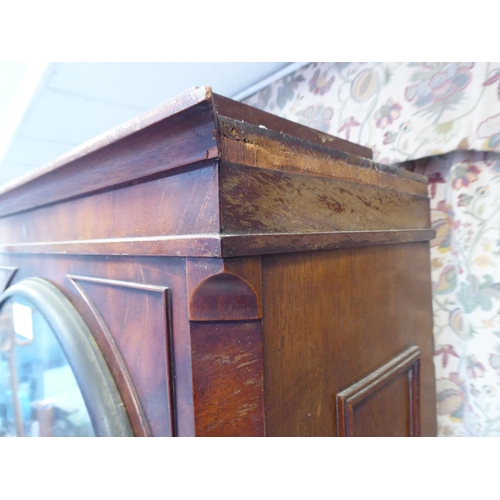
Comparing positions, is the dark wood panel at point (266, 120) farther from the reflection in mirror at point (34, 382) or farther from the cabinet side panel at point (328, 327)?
the reflection in mirror at point (34, 382)

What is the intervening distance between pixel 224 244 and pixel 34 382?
0.40m

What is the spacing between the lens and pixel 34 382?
1.44 ft

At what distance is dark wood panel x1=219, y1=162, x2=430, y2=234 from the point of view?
0.76 ft

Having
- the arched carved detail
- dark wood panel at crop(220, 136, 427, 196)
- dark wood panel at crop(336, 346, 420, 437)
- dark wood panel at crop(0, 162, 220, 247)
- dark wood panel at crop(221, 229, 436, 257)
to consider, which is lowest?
dark wood panel at crop(336, 346, 420, 437)

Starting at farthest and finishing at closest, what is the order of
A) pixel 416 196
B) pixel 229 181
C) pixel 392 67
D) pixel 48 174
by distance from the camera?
pixel 392 67 → pixel 416 196 → pixel 48 174 → pixel 229 181

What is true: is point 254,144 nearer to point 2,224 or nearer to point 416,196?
point 416,196

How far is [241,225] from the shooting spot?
236 millimetres

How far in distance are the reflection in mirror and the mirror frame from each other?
29 millimetres

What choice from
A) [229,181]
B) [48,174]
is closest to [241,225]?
[229,181]

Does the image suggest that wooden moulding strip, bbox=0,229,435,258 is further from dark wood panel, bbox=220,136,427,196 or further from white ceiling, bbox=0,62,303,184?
white ceiling, bbox=0,62,303,184

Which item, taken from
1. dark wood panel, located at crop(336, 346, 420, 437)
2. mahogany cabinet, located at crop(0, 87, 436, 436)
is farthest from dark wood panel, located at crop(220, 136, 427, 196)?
dark wood panel, located at crop(336, 346, 420, 437)

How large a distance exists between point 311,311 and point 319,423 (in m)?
0.11

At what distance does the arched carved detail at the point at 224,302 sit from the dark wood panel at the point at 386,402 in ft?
0.55

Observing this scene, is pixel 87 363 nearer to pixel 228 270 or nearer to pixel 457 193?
pixel 228 270
